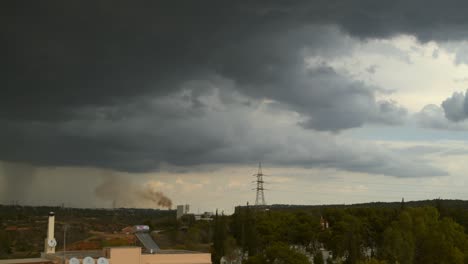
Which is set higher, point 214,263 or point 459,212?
point 459,212

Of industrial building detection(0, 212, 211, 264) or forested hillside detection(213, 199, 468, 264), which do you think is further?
forested hillside detection(213, 199, 468, 264)

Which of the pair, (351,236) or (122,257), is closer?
(122,257)

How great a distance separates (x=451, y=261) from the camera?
3401 inches

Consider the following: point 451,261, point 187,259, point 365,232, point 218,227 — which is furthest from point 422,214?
point 187,259

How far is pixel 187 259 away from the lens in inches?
2554

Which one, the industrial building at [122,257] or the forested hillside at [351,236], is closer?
the industrial building at [122,257]

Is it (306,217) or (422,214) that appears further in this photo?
(306,217)

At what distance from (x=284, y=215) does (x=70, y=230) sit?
185 ft

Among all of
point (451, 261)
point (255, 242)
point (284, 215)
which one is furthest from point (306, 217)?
point (451, 261)

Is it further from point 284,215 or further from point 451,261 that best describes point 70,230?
point 451,261

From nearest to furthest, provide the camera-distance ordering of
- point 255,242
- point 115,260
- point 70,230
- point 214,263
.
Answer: point 115,260
point 214,263
point 255,242
point 70,230

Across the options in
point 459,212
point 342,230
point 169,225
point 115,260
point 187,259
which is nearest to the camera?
point 115,260

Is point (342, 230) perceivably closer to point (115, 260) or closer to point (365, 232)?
point (365, 232)

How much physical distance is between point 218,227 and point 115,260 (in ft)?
164
